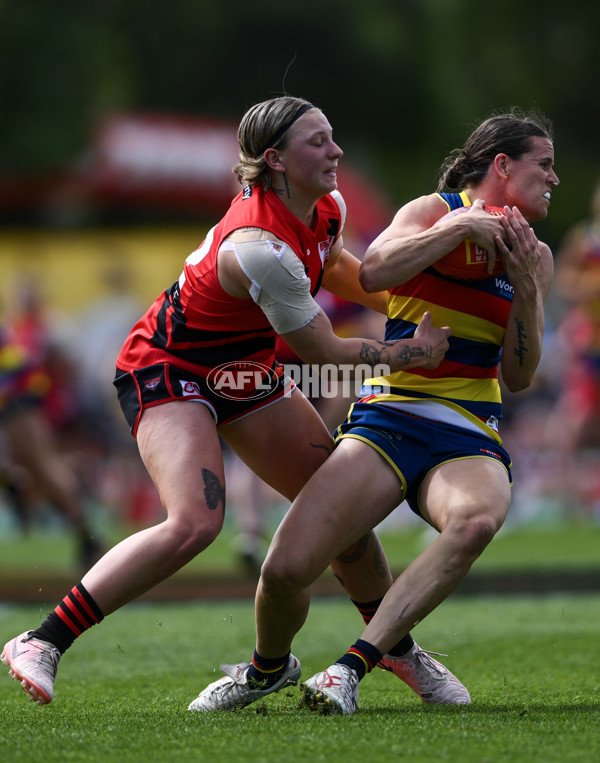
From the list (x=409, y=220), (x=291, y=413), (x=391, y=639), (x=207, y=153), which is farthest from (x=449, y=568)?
(x=207, y=153)

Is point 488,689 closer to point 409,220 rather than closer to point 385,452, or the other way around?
point 385,452

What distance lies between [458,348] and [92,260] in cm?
2153

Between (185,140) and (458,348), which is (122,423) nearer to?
(185,140)

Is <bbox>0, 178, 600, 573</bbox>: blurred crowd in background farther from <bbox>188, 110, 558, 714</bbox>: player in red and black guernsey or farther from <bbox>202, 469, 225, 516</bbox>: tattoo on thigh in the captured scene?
<bbox>202, 469, 225, 516</bbox>: tattoo on thigh

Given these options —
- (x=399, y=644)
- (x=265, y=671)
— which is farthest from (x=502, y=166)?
(x=265, y=671)

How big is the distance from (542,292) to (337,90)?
2499cm

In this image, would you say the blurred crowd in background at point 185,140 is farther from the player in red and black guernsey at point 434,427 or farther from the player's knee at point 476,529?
the player's knee at point 476,529

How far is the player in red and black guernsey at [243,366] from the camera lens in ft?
13.8

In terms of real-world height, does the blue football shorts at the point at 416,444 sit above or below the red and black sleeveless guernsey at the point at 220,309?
below

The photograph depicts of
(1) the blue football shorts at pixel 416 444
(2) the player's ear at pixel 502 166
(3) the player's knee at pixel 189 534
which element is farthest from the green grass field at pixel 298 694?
(2) the player's ear at pixel 502 166

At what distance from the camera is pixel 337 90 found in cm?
2872

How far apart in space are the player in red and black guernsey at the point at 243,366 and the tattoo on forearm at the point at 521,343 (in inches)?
12.2

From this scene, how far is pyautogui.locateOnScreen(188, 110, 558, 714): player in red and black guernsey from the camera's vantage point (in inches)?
167

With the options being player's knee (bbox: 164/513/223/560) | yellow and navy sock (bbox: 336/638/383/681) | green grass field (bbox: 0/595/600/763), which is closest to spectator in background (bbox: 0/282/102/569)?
green grass field (bbox: 0/595/600/763)
